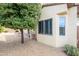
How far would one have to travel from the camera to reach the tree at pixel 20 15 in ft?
24.2

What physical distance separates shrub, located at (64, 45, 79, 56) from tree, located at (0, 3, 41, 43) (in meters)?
1.12

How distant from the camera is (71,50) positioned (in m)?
7.25

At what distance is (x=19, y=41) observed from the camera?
7.34 meters

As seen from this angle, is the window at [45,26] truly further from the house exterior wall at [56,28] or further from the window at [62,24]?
the window at [62,24]

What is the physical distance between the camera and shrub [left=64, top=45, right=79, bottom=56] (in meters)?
7.12

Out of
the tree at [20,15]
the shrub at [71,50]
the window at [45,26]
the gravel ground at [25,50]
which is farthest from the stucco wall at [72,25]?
the tree at [20,15]

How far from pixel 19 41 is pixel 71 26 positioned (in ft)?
5.27

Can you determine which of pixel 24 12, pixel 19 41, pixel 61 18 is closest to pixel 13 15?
pixel 24 12

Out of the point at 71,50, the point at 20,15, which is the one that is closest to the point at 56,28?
the point at 71,50

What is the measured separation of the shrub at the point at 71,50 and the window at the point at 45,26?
1065mm

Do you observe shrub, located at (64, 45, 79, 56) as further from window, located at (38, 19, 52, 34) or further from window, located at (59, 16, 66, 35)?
window, located at (38, 19, 52, 34)

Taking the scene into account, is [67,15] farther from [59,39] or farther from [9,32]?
[9,32]

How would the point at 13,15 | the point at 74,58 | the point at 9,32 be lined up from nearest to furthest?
1. the point at 74,58
2. the point at 9,32
3. the point at 13,15

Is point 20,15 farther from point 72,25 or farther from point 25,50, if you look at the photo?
point 72,25
